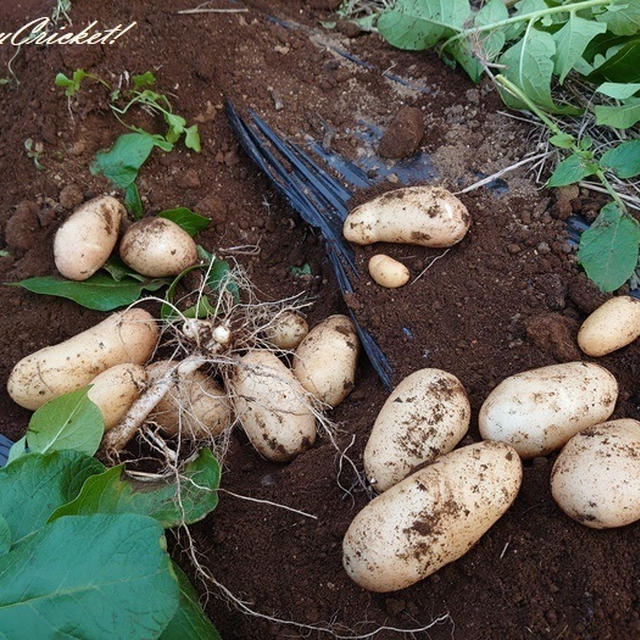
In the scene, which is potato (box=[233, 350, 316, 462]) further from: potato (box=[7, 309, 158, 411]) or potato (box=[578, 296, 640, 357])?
potato (box=[578, 296, 640, 357])

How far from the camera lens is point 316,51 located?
2381mm

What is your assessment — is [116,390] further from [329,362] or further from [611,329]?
[611,329]

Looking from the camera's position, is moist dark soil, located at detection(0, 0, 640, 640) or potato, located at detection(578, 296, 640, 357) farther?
potato, located at detection(578, 296, 640, 357)

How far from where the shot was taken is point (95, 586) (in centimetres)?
108

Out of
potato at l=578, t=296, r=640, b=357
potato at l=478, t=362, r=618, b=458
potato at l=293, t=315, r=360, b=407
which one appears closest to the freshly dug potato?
potato at l=293, t=315, r=360, b=407

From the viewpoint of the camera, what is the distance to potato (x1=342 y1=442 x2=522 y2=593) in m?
1.31

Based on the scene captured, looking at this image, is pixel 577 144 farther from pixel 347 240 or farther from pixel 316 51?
pixel 316 51

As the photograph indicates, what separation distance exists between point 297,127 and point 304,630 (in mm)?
1469

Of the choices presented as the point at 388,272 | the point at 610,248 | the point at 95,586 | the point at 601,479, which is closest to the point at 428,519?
the point at 601,479

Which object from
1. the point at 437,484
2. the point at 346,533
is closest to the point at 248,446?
the point at 346,533

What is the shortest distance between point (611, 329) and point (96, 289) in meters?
1.35

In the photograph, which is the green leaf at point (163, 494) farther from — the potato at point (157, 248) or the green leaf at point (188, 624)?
the potato at point (157, 248)

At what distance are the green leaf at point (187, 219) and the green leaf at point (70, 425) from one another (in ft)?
2.18

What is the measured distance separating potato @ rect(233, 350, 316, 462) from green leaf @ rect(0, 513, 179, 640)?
1.91 feet
